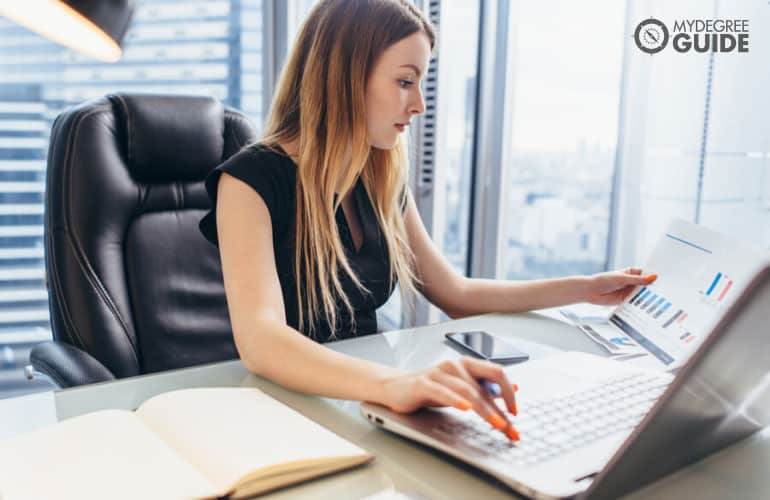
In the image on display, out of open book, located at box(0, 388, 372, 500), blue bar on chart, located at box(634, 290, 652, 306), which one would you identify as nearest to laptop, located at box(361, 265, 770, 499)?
open book, located at box(0, 388, 372, 500)

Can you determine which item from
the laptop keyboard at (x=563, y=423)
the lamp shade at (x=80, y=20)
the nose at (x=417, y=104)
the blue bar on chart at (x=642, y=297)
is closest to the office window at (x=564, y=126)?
the blue bar on chart at (x=642, y=297)

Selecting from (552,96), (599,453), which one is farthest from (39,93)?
(599,453)

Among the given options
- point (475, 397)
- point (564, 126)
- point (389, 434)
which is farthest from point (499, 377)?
point (564, 126)

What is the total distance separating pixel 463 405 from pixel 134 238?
916 millimetres

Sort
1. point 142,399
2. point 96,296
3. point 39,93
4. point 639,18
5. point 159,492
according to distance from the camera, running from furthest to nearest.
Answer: point 39,93, point 639,18, point 96,296, point 142,399, point 159,492

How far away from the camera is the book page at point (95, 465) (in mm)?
513

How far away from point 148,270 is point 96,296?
0.13m

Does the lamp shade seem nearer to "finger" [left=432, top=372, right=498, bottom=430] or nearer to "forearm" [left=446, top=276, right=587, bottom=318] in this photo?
"finger" [left=432, top=372, right=498, bottom=430]

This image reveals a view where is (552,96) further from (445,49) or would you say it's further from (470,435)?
(470,435)

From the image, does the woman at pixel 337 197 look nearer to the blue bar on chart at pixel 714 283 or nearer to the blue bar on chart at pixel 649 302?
the blue bar on chart at pixel 649 302

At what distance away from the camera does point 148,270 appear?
129 cm

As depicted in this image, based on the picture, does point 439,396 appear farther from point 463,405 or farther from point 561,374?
point 561,374

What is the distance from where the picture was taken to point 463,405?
24.5 inches

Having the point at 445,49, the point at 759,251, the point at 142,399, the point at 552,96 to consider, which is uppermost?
the point at 445,49
